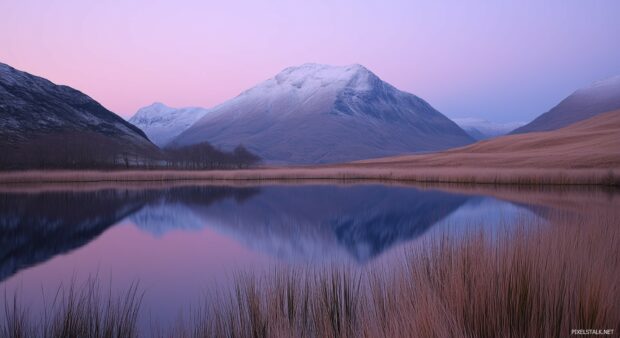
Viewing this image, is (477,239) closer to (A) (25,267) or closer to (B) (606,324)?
(B) (606,324)

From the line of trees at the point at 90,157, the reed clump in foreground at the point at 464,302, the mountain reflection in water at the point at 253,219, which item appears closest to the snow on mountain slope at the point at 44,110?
the line of trees at the point at 90,157

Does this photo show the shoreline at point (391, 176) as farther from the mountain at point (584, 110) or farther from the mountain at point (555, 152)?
the mountain at point (584, 110)

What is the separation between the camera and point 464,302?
4.28 m

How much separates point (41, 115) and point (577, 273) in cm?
13306

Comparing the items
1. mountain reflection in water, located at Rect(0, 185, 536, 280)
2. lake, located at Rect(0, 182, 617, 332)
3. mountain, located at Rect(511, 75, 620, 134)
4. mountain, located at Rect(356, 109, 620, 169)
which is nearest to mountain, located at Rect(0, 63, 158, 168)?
mountain reflection in water, located at Rect(0, 185, 536, 280)

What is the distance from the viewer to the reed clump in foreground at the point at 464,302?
12.6 feet

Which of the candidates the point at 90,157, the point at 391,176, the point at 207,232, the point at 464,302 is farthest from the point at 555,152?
the point at 90,157

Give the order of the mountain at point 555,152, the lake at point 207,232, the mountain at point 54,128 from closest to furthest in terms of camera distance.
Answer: the lake at point 207,232 → the mountain at point 555,152 → the mountain at point 54,128

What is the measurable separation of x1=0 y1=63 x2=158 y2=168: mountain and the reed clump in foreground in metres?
72.0

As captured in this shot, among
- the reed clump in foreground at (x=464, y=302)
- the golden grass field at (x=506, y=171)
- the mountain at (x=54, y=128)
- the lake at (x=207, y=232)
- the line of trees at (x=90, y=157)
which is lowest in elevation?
the lake at (x=207, y=232)

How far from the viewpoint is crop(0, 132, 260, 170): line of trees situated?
234ft

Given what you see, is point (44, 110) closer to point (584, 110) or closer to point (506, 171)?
point (506, 171)

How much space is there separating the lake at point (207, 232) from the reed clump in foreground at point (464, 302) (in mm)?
1374

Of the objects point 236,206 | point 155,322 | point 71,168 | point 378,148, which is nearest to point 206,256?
point 155,322
